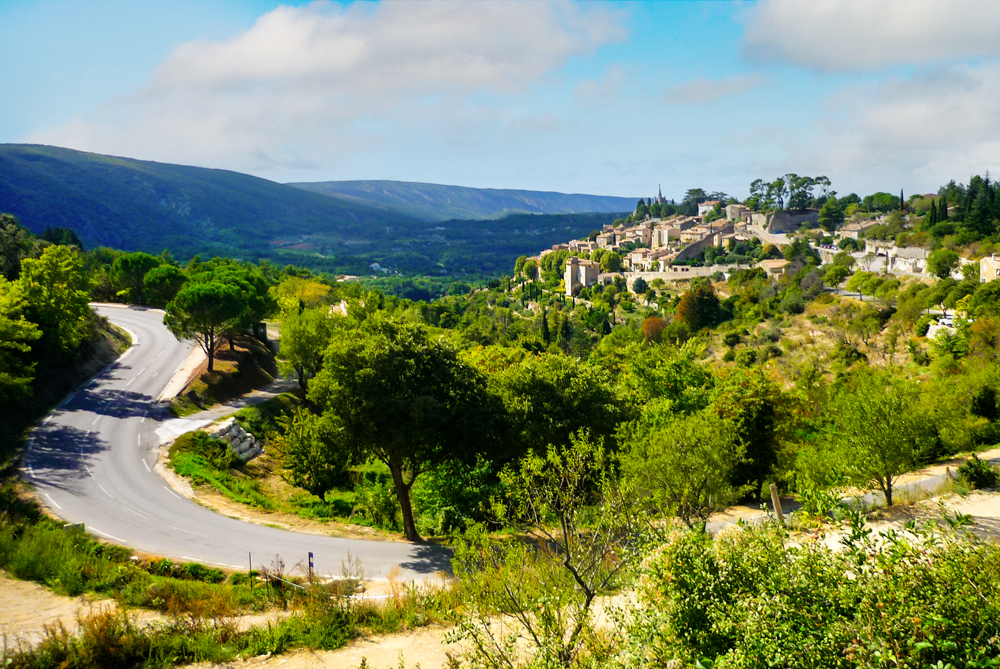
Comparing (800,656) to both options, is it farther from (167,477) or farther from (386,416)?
(167,477)

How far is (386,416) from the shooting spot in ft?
56.9

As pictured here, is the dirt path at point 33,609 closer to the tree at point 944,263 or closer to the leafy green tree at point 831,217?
the tree at point 944,263

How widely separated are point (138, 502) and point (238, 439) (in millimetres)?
8034

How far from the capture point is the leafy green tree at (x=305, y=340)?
35188mm

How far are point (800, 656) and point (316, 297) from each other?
6368cm

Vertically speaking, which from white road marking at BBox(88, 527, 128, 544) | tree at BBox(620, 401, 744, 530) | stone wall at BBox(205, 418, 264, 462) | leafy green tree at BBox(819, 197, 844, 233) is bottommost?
stone wall at BBox(205, 418, 264, 462)

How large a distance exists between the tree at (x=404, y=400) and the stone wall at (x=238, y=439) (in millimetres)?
11628

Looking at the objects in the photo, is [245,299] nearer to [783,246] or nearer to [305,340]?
[305,340]

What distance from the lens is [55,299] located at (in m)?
30.7

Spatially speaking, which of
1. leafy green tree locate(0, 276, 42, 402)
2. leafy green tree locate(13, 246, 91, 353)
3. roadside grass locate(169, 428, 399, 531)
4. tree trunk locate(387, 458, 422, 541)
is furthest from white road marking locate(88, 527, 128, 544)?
leafy green tree locate(13, 246, 91, 353)

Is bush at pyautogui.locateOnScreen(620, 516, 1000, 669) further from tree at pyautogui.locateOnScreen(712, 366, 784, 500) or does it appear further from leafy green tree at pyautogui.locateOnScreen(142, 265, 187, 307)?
leafy green tree at pyautogui.locateOnScreen(142, 265, 187, 307)

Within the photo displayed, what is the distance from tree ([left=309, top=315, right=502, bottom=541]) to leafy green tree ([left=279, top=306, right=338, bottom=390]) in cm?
1681

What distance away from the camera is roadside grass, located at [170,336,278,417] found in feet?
105

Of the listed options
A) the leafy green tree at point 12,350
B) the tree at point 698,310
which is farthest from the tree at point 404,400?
the tree at point 698,310
